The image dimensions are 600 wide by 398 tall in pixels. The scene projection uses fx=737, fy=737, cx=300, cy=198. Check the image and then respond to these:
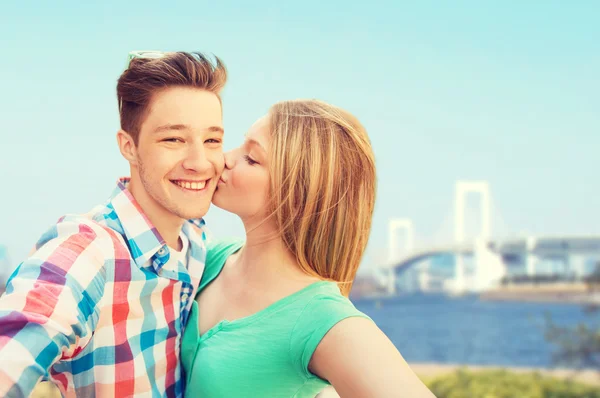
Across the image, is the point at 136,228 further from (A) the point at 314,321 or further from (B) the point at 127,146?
(A) the point at 314,321

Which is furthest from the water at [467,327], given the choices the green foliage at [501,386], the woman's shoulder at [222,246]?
the woman's shoulder at [222,246]

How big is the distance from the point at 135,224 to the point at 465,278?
Result: 23.0 meters

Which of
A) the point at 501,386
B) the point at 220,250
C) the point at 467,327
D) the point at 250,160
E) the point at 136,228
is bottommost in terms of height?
the point at 467,327

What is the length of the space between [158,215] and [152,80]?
25 centimetres

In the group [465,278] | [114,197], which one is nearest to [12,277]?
[114,197]

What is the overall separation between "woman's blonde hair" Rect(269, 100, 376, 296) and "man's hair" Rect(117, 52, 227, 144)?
0.47ft

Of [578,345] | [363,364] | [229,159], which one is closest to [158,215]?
[229,159]

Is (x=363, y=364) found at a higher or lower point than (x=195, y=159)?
lower

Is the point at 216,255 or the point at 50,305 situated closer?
the point at 50,305

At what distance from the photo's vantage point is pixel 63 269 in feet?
3.60

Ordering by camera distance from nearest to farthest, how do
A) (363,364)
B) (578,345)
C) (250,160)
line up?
(363,364)
(250,160)
(578,345)

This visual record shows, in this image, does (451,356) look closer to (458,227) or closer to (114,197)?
(458,227)

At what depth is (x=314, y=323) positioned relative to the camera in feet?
4.05

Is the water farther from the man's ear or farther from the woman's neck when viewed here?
the man's ear
